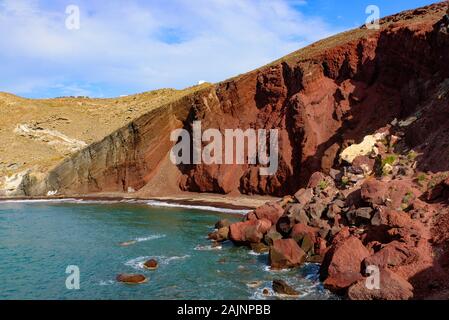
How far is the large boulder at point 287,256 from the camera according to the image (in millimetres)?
24422

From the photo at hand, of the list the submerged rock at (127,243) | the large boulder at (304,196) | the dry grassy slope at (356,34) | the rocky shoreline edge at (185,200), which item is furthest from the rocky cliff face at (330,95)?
the submerged rock at (127,243)

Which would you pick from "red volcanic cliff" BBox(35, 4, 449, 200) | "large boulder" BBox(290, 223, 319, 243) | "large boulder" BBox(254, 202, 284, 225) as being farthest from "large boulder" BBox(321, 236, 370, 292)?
"large boulder" BBox(254, 202, 284, 225)

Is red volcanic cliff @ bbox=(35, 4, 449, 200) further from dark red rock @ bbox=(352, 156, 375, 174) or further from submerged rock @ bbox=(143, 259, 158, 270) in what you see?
submerged rock @ bbox=(143, 259, 158, 270)

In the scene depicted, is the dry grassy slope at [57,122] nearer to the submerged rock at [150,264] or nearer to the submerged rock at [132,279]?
the submerged rock at [150,264]

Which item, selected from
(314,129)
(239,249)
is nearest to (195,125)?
(314,129)

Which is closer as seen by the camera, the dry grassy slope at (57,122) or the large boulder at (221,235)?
the large boulder at (221,235)

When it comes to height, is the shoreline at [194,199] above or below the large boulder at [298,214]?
below

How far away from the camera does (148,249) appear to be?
30.3 metres

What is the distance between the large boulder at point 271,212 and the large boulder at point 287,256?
19.2ft

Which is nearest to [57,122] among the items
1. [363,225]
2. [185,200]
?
[185,200]

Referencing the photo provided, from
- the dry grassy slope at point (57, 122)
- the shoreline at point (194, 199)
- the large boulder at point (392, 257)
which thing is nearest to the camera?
the large boulder at point (392, 257)

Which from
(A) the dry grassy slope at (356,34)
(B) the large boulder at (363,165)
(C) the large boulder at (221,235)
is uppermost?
(A) the dry grassy slope at (356,34)

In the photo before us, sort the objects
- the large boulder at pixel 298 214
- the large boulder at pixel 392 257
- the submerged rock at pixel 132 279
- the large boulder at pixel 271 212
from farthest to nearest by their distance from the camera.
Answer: the large boulder at pixel 271 212 < the large boulder at pixel 298 214 < the submerged rock at pixel 132 279 < the large boulder at pixel 392 257
